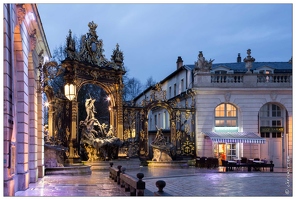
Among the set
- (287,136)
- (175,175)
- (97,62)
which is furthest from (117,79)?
(287,136)

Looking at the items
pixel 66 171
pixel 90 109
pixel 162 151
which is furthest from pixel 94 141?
pixel 66 171

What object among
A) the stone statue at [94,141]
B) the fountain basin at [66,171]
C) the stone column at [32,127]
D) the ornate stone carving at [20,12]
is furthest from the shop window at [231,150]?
the ornate stone carving at [20,12]

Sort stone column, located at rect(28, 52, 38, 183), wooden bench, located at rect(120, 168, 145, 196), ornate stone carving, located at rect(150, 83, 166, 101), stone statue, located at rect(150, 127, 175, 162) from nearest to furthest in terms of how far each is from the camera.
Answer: wooden bench, located at rect(120, 168, 145, 196) < stone column, located at rect(28, 52, 38, 183) < stone statue, located at rect(150, 127, 175, 162) < ornate stone carving, located at rect(150, 83, 166, 101)

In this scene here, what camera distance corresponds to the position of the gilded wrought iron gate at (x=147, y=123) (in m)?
30.6

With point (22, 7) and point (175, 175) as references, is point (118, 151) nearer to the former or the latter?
point (175, 175)

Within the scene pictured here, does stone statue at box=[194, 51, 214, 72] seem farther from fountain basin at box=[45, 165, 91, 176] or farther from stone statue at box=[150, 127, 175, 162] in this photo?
fountain basin at box=[45, 165, 91, 176]

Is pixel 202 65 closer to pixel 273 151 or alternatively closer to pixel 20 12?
→ pixel 273 151

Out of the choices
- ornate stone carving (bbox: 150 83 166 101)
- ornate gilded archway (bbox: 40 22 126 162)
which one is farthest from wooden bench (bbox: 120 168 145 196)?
ornate stone carving (bbox: 150 83 166 101)

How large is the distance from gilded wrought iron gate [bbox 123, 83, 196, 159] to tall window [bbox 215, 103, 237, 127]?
1748 mm

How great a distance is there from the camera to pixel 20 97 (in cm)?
1541

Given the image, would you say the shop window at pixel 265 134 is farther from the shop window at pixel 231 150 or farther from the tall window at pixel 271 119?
the shop window at pixel 231 150

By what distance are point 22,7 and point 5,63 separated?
267cm

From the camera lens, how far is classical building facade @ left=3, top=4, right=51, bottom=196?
1213 centimetres

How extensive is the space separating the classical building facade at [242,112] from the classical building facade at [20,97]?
44.8ft
